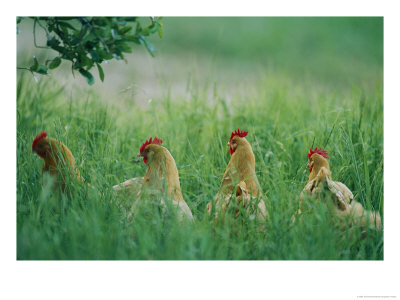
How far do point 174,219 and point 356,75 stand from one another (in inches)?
137

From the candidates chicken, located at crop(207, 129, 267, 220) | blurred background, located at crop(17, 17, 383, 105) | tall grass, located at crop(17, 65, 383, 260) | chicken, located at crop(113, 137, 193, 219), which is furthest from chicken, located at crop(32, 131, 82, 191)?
blurred background, located at crop(17, 17, 383, 105)

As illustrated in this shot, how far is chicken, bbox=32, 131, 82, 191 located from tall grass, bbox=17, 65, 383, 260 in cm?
8

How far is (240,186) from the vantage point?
206 centimetres

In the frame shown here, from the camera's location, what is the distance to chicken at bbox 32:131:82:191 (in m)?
2.12

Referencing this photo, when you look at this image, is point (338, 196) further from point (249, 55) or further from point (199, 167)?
point (249, 55)

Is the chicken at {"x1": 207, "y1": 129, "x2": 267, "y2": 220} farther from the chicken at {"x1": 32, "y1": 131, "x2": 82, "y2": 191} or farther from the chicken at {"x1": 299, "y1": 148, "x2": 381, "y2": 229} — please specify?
the chicken at {"x1": 32, "y1": 131, "x2": 82, "y2": 191}

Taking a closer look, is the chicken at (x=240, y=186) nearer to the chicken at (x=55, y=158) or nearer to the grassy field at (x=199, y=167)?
the grassy field at (x=199, y=167)

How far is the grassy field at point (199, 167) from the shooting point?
1843 millimetres

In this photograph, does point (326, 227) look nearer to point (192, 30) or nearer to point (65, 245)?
point (65, 245)

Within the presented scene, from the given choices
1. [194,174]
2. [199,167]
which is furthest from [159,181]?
[199,167]

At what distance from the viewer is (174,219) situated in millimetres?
1893

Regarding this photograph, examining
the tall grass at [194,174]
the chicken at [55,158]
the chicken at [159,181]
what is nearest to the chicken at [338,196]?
the tall grass at [194,174]

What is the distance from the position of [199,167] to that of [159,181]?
0.45m
